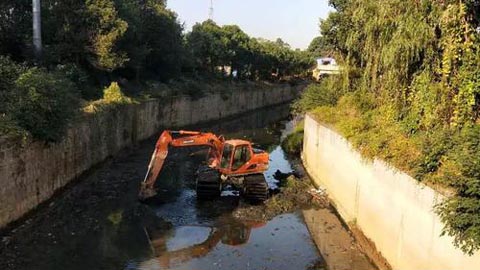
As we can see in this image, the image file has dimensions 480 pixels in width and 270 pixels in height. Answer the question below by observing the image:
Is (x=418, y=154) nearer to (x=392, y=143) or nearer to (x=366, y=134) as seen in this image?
(x=392, y=143)

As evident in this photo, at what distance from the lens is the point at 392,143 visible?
14.7 metres

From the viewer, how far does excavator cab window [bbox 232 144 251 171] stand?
20.4 meters

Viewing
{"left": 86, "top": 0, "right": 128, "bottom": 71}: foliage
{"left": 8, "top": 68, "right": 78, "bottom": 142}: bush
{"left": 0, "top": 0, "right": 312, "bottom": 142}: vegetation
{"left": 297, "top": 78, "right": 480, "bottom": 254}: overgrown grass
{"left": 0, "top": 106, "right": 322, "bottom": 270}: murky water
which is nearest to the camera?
{"left": 297, "top": 78, "right": 480, "bottom": 254}: overgrown grass

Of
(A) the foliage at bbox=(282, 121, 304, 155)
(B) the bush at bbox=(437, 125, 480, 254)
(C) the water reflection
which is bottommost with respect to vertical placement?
(C) the water reflection

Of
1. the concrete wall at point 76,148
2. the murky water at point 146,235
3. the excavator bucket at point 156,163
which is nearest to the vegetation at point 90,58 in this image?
the concrete wall at point 76,148

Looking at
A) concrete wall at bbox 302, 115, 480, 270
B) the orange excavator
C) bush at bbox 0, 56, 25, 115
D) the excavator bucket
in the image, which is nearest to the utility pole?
bush at bbox 0, 56, 25, 115

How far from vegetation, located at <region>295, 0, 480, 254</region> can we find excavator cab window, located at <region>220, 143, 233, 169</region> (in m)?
4.38

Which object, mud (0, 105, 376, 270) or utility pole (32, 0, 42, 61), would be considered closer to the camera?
mud (0, 105, 376, 270)

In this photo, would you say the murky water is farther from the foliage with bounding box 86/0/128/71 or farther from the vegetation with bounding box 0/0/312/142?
the foliage with bounding box 86/0/128/71

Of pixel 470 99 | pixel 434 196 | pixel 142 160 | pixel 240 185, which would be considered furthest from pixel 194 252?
pixel 142 160

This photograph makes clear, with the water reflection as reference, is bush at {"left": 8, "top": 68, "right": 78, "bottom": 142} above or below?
above

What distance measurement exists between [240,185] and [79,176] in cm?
696

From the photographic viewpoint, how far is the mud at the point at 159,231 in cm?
1443

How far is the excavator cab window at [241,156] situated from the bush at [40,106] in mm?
6248
